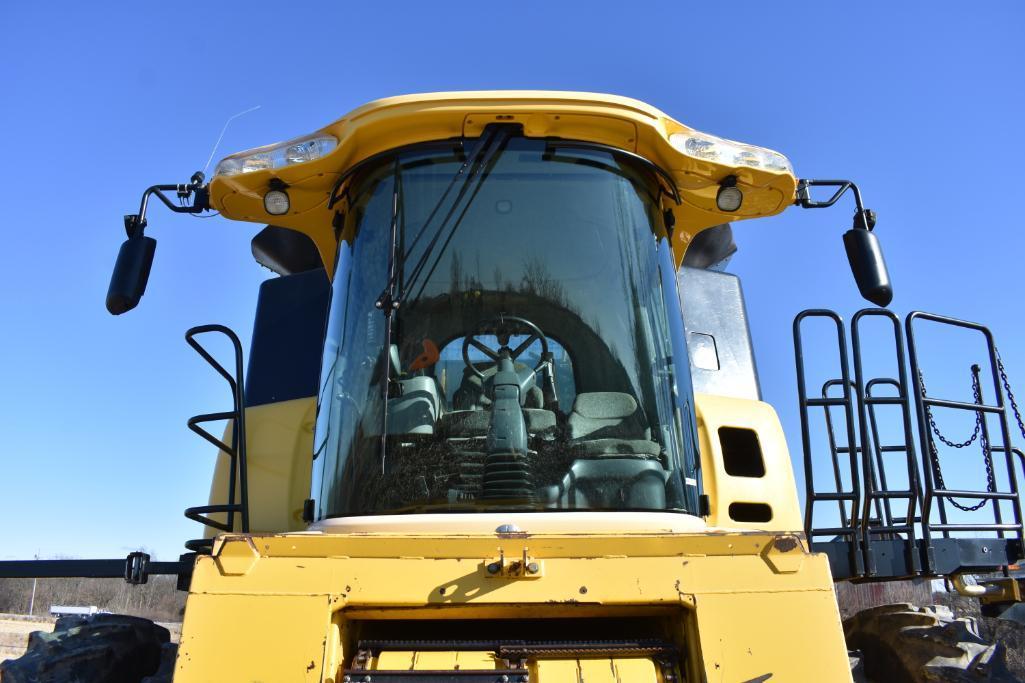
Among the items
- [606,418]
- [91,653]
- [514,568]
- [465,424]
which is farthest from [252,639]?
[91,653]

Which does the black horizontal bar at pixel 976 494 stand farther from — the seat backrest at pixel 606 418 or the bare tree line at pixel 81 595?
the bare tree line at pixel 81 595

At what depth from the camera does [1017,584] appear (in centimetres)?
419

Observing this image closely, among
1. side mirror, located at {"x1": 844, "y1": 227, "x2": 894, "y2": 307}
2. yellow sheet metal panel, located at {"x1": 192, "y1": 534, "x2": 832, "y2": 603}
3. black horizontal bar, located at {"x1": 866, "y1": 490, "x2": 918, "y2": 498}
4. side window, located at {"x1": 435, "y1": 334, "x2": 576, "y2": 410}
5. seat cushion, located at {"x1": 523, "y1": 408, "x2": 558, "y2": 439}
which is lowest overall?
yellow sheet metal panel, located at {"x1": 192, "y1": 534, "x2": 832, "y2": 603}

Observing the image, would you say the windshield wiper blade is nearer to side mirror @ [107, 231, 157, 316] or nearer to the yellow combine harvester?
the yellow combine harvester

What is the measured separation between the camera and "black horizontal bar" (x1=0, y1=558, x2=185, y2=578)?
443 cm

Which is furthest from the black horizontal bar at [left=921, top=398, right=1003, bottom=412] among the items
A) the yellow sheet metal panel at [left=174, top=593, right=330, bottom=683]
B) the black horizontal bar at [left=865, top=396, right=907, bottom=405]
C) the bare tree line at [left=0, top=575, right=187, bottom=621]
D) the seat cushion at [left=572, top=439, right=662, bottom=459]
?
the bare tree line at [left=0, top=575, right=187, bottom=621]

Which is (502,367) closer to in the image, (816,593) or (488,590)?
(488,590)

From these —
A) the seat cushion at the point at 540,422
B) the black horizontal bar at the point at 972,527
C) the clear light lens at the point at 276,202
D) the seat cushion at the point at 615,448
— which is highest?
the clear light lens at the point at 276,202

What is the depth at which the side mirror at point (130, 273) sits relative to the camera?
3725 mm

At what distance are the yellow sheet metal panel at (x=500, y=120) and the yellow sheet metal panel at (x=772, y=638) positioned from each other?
6.50 ft

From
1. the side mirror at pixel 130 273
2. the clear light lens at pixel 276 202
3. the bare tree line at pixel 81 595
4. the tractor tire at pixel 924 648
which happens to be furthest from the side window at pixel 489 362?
the bare tree line at pixel 81 595

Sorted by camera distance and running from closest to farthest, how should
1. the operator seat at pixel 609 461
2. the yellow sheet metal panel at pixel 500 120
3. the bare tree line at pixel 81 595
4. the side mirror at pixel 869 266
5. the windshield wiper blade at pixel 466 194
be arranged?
the operator seat at pixel 609 461 → the windshield wiper blade at pixel 466 194 → the yellow sheet metal panel at pixel 500 120 → the side mirror at pixel 869 266 → the bare tree line at pixel 81 595

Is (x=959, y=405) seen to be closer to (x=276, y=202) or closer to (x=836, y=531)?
(x=836, y=531)

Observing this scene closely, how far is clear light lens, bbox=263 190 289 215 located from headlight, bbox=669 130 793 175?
Answer: 5.75 feet
